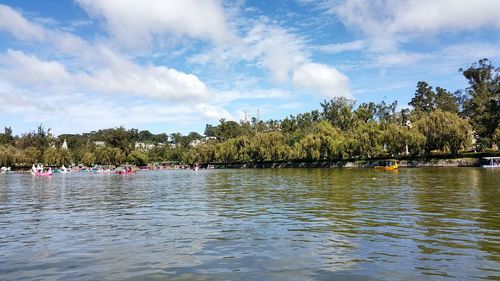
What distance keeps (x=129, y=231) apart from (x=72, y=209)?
35.9 ft

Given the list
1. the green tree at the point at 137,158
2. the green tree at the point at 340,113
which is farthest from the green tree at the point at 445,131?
the green tree at the point at 137,158

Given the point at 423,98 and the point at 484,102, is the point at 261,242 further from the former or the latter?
the point at 423,98

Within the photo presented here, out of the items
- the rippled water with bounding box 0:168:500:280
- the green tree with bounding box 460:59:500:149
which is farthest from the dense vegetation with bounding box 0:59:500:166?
the rippled water with bounding box 0:168:500:280

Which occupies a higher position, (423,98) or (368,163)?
(423,98)

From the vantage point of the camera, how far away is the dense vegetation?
3504 inches

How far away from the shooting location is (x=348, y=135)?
110000 millimetres

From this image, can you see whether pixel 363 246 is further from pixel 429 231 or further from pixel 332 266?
pixel 429 231

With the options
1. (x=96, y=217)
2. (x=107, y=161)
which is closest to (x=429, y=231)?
(x=96, y=217)

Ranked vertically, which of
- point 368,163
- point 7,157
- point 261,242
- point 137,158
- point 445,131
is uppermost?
point 445,131

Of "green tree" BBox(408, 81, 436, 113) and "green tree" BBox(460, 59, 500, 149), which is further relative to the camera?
"green tree" BBox(408, 81, 436, 113)

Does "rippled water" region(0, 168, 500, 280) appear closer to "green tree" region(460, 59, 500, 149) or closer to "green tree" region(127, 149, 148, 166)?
A: "green tree" region(460, 59, 500, 149)

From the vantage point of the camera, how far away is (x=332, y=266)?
11828mm

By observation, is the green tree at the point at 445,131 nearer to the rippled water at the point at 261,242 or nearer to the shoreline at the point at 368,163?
the shoreline at the point at 368,163

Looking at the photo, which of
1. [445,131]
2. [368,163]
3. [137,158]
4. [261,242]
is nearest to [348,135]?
[368,163]
